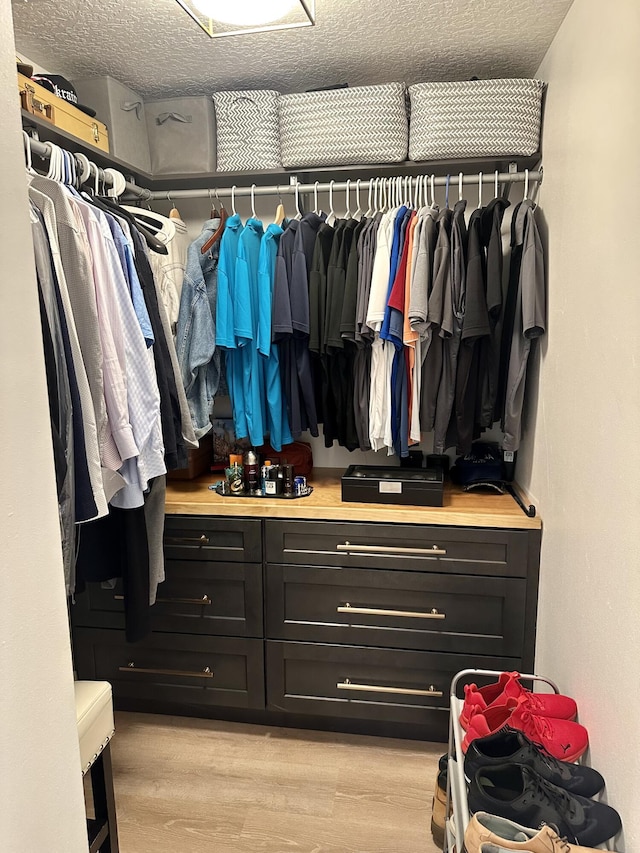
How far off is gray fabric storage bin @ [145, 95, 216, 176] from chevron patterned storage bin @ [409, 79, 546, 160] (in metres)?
0.81

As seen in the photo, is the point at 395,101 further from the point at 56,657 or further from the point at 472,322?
the point at 56,657

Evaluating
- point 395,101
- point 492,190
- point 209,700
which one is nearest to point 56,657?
point 209,700

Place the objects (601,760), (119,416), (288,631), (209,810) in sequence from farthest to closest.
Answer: (288,631), (209,810), (119,416), (601,760)

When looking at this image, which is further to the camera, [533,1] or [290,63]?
[290,63]

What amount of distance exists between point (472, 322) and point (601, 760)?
51.0 inches

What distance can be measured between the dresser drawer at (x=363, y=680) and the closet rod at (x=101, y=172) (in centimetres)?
174

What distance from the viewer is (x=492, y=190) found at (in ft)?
7.81

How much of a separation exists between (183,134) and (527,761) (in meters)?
2.35

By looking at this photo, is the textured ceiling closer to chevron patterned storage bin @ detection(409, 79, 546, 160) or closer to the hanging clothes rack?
chevron patterned storage bin @ detection(409, 79, 546, 160)

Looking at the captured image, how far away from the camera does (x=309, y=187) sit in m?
2.29

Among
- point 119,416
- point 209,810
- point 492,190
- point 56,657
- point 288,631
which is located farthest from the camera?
point 492,190

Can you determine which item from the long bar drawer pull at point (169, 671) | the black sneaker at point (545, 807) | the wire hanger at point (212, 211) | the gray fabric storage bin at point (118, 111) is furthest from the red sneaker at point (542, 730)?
the gray fabric storage bin at point (118, 111)

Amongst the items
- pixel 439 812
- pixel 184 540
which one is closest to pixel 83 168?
pixel 184 540

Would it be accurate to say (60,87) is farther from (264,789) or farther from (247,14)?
(264,789)
